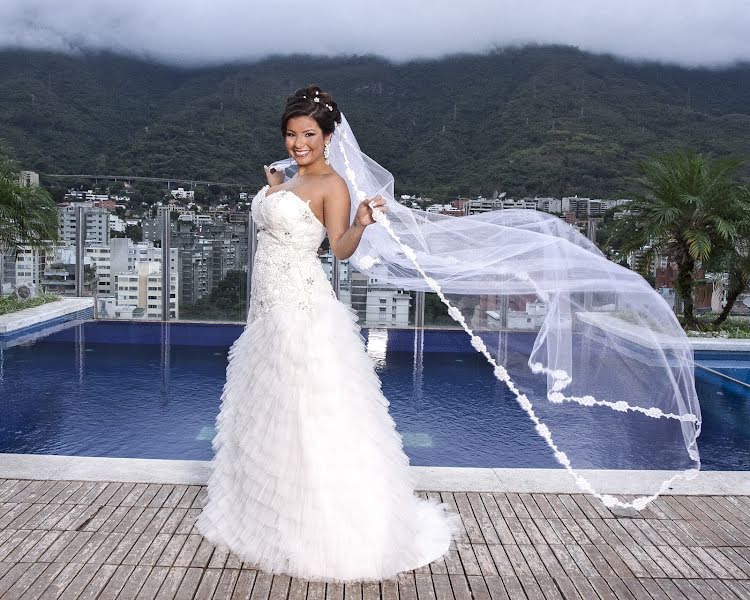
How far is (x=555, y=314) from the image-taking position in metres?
3.40

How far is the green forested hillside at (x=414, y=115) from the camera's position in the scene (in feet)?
65.1

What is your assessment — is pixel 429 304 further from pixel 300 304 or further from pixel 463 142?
pixel 463 142

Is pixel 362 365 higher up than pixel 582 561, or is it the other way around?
pixel 362 365

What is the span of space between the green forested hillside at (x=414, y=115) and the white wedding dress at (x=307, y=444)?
13.6 m

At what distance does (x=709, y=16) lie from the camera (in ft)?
98.4

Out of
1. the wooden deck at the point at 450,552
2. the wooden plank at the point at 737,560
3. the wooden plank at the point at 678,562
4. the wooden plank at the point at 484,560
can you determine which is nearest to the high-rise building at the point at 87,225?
the wooden deck at the point at 450,552

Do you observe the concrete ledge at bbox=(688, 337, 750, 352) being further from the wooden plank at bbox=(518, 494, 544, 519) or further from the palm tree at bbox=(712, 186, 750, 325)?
the wooden plank at bbox=(518, 494, 544, 519)

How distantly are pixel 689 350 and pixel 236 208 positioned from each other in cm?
1098

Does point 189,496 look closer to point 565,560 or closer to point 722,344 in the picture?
point 565,560

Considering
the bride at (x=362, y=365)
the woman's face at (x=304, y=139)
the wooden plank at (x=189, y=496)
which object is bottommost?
the wooden plank at (x=189, y=496)

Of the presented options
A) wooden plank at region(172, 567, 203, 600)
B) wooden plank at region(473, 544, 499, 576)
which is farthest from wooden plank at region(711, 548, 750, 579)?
wooden plank at region(172, 567, 203, 600)

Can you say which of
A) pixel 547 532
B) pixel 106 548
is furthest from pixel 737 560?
pixel 106 548

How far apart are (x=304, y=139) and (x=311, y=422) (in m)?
1.22

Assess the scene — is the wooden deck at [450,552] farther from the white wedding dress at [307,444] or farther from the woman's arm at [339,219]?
the woman's arm at [339,219]
